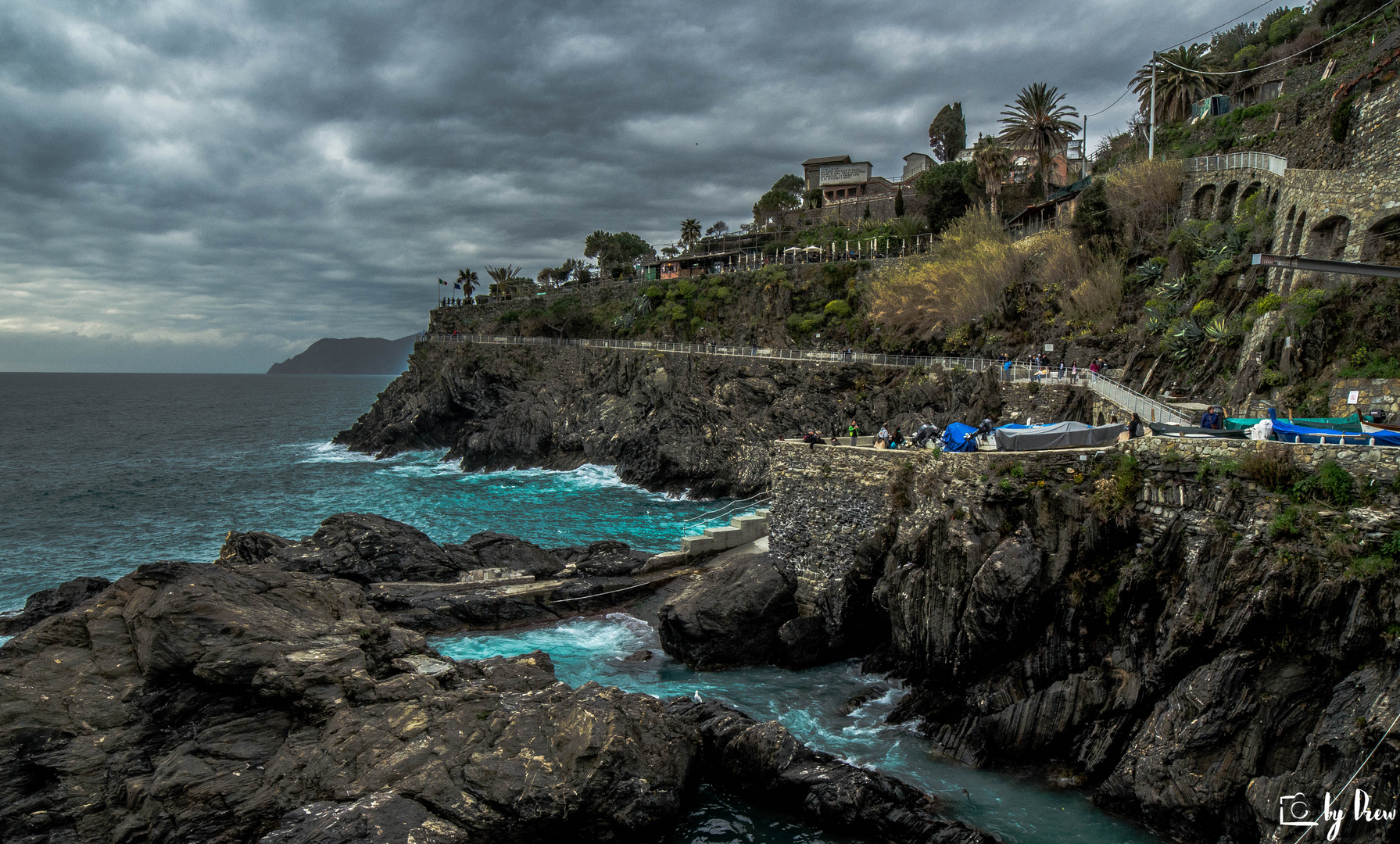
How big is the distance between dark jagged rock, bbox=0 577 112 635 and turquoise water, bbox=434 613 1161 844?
1357 centimetres

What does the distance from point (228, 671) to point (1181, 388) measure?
2909cm

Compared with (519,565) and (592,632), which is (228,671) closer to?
(592,632)

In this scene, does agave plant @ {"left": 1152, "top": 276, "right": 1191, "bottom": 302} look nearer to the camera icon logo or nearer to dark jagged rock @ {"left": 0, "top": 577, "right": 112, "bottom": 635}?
the camera icon logo

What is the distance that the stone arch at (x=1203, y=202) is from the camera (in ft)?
105

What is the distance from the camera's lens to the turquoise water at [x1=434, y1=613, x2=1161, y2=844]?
533 inches

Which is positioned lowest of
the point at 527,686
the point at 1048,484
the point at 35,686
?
the point at 527,686

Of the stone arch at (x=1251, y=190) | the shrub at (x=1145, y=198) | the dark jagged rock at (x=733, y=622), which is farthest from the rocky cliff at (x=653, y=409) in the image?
the dark jagged rock at (x=733, y=622)

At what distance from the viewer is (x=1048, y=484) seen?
56.3 ft

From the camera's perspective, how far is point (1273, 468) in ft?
45.1

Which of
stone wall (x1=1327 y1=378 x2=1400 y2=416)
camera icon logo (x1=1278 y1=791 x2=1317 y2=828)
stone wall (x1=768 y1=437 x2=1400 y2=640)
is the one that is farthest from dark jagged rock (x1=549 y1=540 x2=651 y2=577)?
stone wall (x1=1327 y1=378 x2=1400 y2=416)

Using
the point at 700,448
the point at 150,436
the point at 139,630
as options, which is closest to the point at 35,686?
the point at 139,630

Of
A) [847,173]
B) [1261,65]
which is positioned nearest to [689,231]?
[847,173]

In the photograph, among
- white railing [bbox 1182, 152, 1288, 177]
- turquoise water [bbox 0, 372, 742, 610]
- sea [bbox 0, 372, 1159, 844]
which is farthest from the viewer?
turquoise water [bbox 0, 372, 742, 610]

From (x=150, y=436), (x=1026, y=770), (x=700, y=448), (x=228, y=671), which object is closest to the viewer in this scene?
(x=228, y=671)
